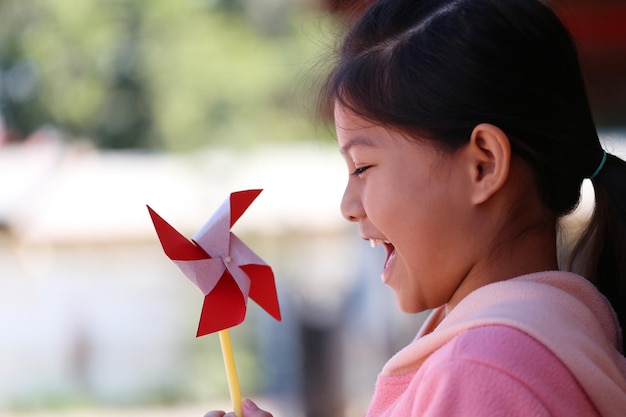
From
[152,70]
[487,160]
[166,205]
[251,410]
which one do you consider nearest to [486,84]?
[487,160]

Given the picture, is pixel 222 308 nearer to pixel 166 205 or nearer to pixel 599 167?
pixel 599 167

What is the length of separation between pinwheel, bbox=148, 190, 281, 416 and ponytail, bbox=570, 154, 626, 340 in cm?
43

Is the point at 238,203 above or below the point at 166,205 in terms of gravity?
below

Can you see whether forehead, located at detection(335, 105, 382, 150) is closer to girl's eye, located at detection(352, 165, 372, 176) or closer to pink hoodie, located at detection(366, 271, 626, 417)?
girl's eye, located at detection(352, 165, 372, 176)

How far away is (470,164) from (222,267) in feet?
1.32

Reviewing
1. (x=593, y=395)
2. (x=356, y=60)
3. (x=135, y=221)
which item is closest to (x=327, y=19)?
(x=356, y=60)

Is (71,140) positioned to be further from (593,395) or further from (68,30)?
(593,395)

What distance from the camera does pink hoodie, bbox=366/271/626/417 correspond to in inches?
34.8

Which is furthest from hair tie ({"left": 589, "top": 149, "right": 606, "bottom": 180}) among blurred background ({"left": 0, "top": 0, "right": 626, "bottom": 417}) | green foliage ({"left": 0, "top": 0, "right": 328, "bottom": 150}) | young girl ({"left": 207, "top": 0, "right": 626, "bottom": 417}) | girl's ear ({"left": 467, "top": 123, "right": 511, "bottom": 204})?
green foliage ({"left": 0, "top": 0, "right": 328, "bottom": 150})

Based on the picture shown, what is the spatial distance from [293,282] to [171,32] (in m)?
4.97

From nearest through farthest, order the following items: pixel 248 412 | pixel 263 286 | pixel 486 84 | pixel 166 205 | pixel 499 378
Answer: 1. pixel 499 378
2. pixel 486 84
3. pixel 248 412
4. pixel 263 286
5. pixel 166 205

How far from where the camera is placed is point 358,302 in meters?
5.49

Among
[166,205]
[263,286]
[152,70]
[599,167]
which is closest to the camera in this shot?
[599,167]

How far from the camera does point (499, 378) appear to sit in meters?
0.88
